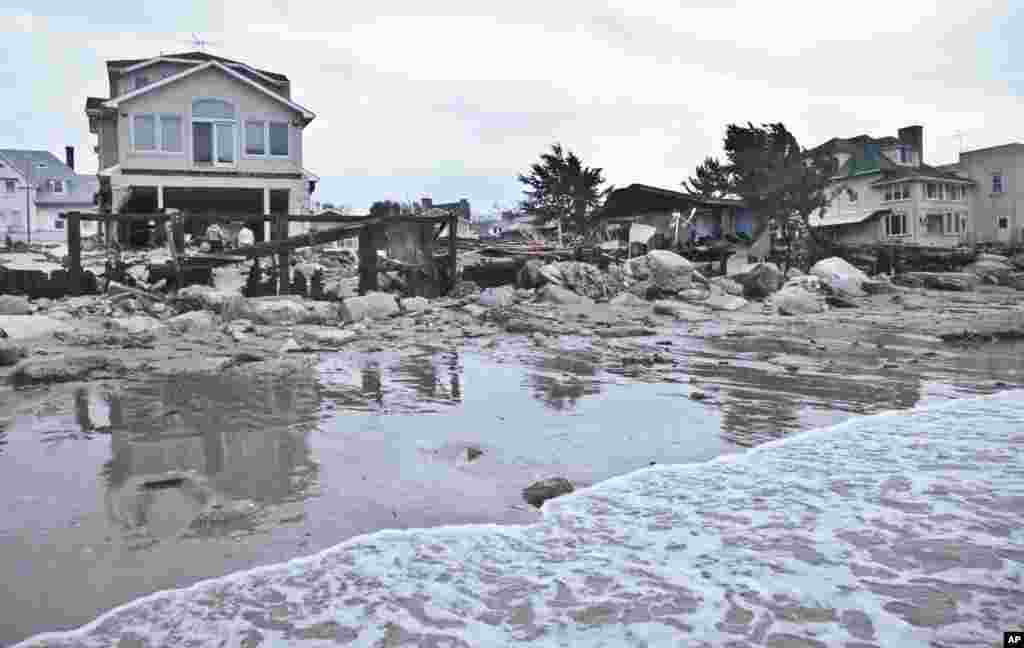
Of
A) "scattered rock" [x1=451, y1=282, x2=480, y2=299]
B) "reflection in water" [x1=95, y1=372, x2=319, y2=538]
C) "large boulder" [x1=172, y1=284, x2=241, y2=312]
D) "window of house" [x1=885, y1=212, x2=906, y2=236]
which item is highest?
"window of house" [x1=885, y1=212, x2=906, y2=236]

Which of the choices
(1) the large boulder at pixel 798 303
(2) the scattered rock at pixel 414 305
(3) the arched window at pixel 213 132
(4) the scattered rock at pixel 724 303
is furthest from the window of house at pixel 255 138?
(1) the large boulder at pixel 798 303

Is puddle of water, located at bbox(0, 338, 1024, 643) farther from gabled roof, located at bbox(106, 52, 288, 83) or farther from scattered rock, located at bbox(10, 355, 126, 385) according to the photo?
gabled roof, located at bbox(106, 52, 288, 83)

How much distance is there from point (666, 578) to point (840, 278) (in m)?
19.8

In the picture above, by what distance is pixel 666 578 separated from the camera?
2662 millimetres

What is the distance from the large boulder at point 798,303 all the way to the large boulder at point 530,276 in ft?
16.5

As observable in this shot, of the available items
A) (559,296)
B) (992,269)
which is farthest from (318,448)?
(992,269)

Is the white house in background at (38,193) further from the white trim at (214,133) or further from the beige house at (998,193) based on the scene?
the beige house at (998,193)

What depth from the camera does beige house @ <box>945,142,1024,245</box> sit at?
5438cm

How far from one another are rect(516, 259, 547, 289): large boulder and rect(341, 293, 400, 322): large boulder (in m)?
5.62

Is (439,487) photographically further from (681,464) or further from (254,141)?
(254,141)

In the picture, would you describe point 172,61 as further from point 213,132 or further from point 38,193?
point 38,193

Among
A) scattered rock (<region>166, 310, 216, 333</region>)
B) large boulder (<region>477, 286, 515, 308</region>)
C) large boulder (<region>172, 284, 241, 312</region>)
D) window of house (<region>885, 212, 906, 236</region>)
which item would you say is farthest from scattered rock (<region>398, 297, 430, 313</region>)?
window of house (<region>885, 212, 906, 236</region>)

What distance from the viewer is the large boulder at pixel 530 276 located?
671 inches

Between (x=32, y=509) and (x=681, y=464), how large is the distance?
Result: 313 centimetres
